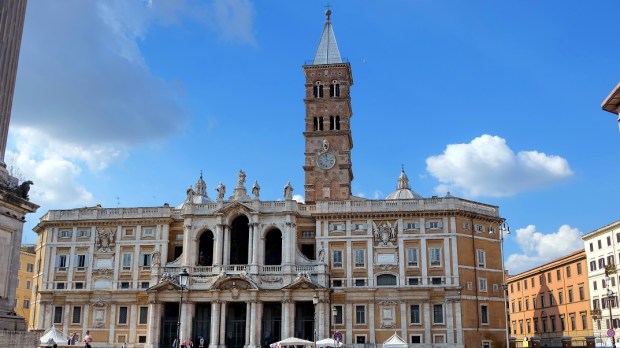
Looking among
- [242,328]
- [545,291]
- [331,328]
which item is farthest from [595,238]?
[242,328]

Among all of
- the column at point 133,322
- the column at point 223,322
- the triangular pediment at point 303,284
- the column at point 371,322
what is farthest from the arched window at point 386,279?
the column at point 133,322

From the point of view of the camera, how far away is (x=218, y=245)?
6794 centimetres

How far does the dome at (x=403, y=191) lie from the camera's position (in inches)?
2936

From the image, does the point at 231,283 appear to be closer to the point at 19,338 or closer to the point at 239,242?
the point at 239,242

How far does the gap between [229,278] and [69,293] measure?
702 inches

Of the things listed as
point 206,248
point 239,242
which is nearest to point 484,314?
point 239,242

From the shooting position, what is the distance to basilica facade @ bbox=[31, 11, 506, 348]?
6481 cm

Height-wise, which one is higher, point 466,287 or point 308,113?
point 308,113

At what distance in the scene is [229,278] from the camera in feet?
215

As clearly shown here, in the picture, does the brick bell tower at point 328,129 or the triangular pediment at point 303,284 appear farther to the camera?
the brick bell tower at point 328,129

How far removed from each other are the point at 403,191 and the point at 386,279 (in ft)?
42.0

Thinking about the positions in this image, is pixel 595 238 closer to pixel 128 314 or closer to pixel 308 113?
pixel 308 113

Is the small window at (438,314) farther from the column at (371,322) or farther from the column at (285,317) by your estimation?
the column at (285,317)

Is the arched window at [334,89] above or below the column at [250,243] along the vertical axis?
above
